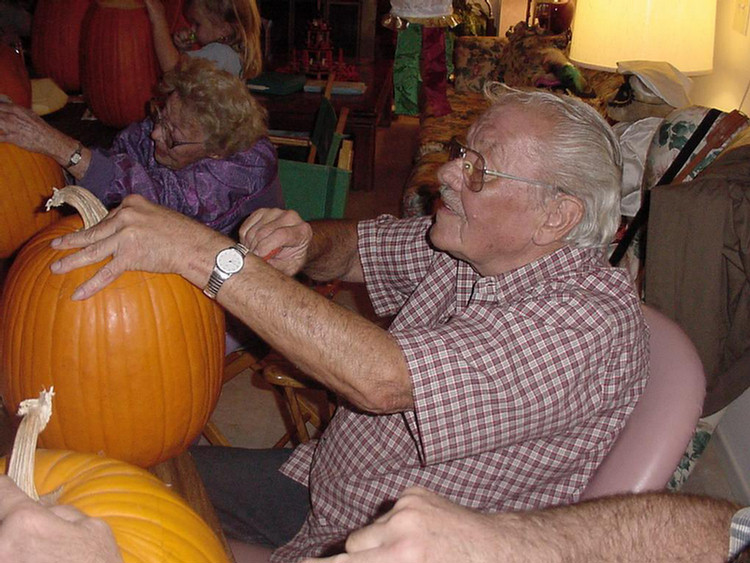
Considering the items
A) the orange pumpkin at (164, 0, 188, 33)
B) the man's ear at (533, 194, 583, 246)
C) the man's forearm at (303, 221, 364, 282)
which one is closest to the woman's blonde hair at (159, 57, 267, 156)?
the man's forearm at (303, 221, 364, 282)

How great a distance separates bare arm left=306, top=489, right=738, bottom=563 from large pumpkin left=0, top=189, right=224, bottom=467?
60 centimetres

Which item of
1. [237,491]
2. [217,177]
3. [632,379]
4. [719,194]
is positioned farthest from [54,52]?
[632,379]

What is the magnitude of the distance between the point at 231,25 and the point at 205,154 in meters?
1.18

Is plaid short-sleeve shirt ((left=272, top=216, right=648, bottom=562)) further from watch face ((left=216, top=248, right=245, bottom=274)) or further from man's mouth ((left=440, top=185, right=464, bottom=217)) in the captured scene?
watch face ((left=216, top=248, right=245, bottom=274))

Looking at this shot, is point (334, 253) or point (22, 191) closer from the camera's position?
point (334, 253)

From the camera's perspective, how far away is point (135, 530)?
0.82 meters

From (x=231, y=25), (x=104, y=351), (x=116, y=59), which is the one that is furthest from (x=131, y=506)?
(x=116, y=59)

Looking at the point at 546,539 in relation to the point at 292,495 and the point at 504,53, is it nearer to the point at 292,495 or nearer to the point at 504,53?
the point at 292,495

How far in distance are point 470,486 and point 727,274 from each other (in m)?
1.12

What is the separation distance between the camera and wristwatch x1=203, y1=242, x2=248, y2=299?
1071 millimetres

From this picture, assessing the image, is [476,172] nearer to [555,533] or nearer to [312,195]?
[555,533]

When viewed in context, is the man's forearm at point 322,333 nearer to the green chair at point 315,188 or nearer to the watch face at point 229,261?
the watch face at point 229,261

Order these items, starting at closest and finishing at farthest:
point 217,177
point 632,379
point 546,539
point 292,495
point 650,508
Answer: point 546,539 → point 650,508 → point 632,379 → point 292,495 → point 217,177

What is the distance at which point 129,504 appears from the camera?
842mm
